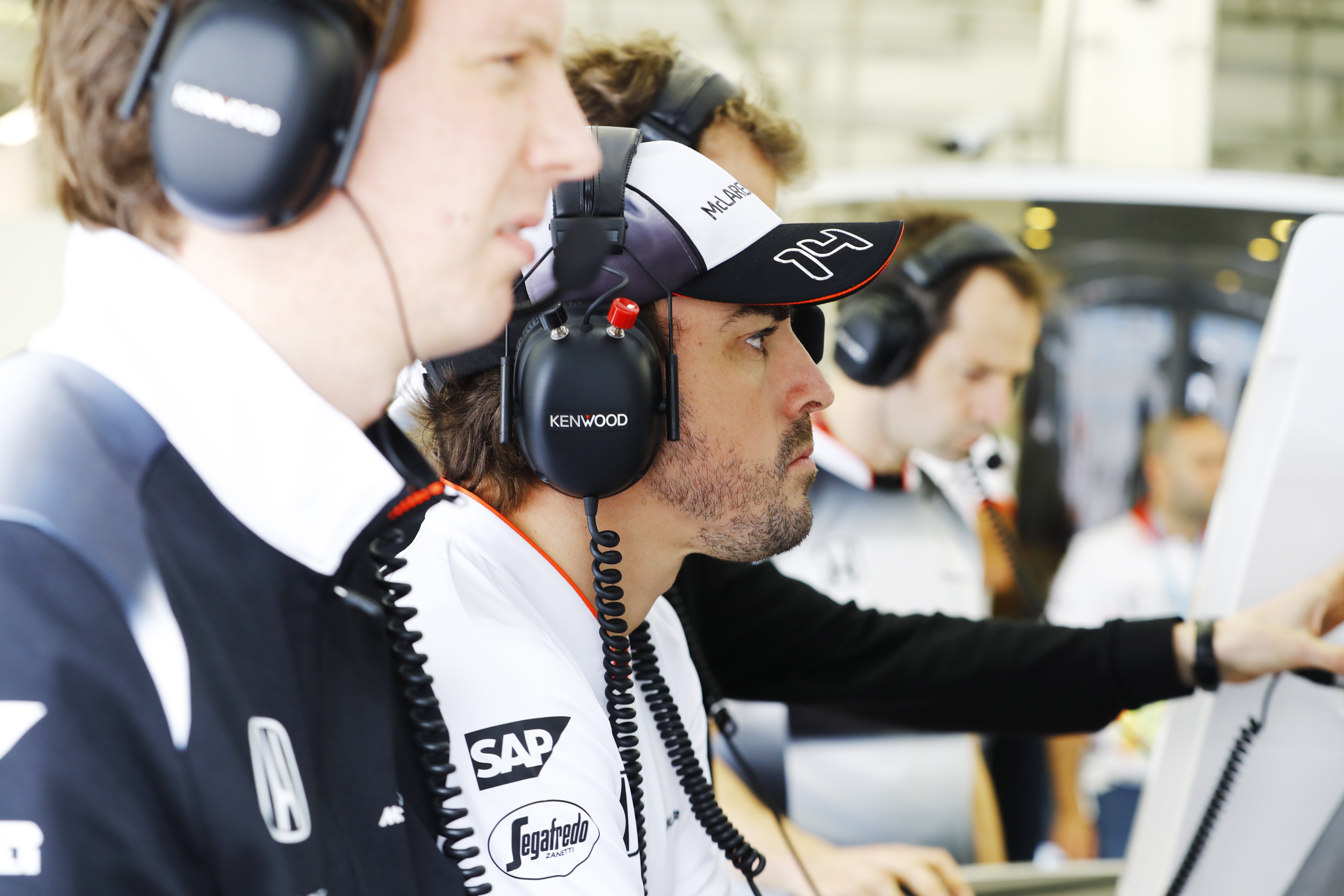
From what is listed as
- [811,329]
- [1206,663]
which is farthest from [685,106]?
[1206,663]

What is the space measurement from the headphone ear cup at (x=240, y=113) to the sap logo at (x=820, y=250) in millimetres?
574

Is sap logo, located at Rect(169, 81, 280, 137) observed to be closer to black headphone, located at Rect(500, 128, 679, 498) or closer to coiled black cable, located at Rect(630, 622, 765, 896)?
black headphone, located at Rect(500, 128, 679, 498)

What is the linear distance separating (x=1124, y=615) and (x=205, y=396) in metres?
3.20

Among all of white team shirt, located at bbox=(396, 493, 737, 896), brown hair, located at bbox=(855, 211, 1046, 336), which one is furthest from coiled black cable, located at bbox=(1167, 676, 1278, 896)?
brown hair, located at bbox=(855, 211, 1046, 336)

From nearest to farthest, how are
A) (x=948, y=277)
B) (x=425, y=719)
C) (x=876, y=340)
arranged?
(x=425, y=719) → (x=876, y=340) → (x=948, y=277)

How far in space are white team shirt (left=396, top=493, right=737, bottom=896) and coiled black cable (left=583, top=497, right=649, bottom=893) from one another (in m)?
0.03

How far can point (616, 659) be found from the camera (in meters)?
0.97

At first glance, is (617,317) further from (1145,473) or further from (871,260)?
(1145,473)

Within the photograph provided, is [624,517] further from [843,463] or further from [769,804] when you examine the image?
[843,463]

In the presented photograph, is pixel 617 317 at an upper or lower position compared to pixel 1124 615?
upper

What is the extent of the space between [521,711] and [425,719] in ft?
0.33

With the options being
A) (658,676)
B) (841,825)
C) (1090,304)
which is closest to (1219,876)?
(658,676)

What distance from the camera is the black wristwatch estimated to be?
4.42 feet

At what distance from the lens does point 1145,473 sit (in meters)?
3.36
